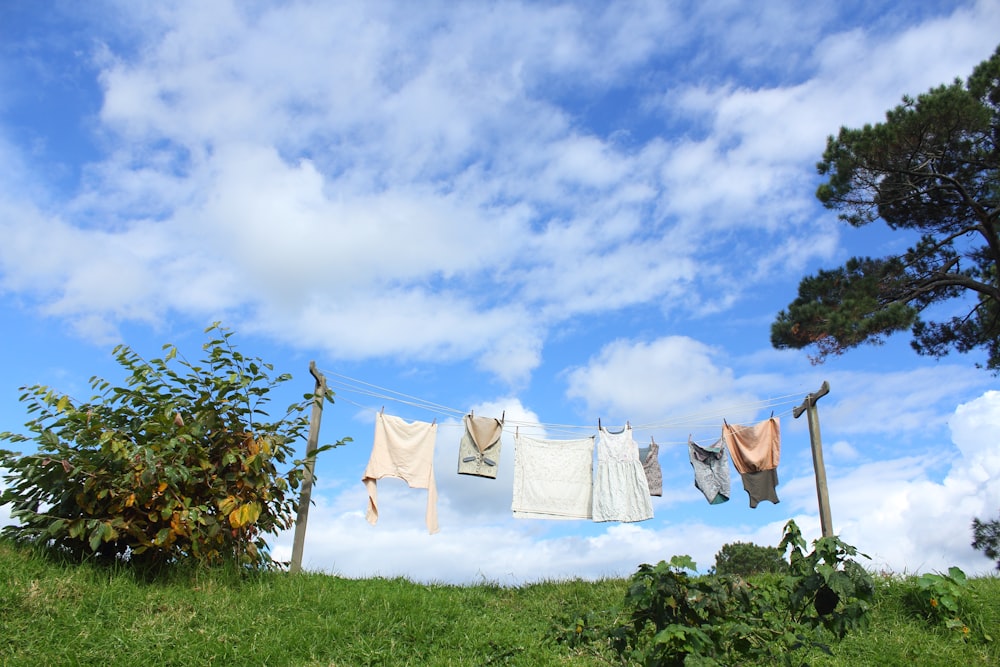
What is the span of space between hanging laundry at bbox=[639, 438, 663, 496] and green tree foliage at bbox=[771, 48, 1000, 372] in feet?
13.1

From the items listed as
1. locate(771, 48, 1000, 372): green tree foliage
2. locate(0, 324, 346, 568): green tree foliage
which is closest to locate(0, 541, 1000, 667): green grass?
locate(0, 324, 346, 568): green tree foliage

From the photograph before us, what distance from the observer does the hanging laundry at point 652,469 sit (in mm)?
11180

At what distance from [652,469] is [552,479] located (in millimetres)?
1647

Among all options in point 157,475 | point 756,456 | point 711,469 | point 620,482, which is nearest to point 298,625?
point 157,475

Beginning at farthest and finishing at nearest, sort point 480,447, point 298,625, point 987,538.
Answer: point 987,538
point 480,447
point 298,625

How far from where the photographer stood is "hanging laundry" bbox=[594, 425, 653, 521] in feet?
35.6

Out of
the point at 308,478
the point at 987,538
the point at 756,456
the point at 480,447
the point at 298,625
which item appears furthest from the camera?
the point at 987,538

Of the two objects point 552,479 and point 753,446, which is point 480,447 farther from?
point 753,446

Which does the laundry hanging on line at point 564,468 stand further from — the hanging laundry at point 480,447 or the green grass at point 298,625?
the green grass at point 298,625

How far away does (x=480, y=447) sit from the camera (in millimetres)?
10852

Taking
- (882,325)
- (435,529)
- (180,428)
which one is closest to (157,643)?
(180,428)

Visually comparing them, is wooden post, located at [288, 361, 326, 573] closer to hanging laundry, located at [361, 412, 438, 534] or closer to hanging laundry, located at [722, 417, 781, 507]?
hanging laundry, located at [361, 412, 438, 534]

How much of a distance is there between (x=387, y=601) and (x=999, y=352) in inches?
514

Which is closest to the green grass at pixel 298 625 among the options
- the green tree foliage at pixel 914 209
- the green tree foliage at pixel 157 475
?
the green tree foliage at pixel 157 475
